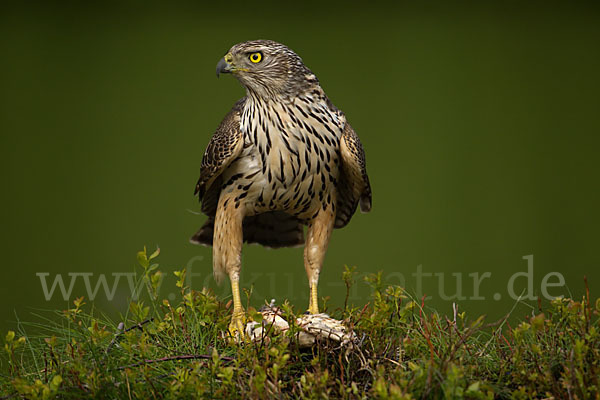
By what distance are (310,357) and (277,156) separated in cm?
69

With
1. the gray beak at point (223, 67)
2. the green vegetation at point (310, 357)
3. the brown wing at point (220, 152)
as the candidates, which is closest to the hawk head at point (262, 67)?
the gray beak at point (223, 67)

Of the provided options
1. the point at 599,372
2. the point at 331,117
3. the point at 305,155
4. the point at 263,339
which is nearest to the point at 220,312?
the point at 263,339

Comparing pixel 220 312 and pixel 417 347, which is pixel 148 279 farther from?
pixel 417 347

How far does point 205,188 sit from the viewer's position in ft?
8.11

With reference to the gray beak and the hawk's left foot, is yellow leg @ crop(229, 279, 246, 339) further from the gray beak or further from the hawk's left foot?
the gray beak

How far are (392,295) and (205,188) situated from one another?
828 millimetres

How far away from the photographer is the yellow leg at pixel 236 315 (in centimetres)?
217

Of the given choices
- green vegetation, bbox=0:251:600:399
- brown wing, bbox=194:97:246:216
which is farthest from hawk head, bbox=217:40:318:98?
green vegetation, bbox=0:251:600:399

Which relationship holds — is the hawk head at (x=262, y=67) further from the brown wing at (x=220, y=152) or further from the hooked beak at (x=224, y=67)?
the brown wing at (x=220, y=152)

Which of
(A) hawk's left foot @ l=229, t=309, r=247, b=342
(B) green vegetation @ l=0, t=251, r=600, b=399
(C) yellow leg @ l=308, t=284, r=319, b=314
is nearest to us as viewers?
(B) green vegetation @ l=0, t=251, r=600, b=399

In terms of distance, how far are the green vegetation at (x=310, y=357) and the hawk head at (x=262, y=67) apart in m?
0.69

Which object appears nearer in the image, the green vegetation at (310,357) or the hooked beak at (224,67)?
the green vegetation at (310,357)

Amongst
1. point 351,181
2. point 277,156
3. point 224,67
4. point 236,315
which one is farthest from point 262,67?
point 236,315

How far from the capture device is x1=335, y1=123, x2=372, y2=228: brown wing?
2312 millimetres
